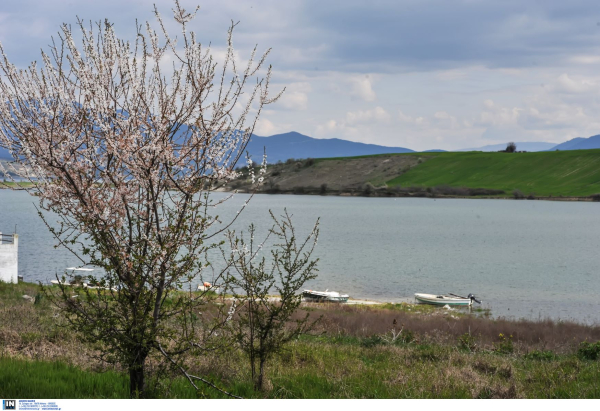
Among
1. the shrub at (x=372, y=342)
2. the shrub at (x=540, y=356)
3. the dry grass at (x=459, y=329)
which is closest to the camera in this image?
the shrub at (x=540, y=356)

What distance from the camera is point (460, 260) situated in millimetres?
64625

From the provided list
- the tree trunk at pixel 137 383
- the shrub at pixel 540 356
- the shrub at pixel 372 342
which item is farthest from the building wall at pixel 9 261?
the tree trunk at pixel 137 383

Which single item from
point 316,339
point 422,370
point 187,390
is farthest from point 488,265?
point 187,390

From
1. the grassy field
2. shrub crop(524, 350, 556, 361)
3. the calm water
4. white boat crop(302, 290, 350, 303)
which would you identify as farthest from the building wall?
shrub crop(524, 350, 556, 361)

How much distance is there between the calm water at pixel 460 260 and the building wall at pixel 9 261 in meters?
9.11

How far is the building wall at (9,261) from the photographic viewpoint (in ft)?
113

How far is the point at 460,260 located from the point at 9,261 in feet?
153

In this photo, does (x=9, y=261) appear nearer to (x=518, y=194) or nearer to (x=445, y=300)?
(x=445, y=300)

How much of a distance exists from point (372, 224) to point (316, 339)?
88.8m

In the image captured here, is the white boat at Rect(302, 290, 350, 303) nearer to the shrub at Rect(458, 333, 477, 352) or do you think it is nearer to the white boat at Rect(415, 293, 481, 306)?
the white boat at Rect(415, 293, 481, 306)

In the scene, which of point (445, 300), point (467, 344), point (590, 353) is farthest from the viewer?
point (445, 300)

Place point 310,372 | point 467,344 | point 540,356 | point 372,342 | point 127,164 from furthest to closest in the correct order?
1. point 467,344
2. point 372,342
3. point 540,356
4. point 310,372
5. point 127,164

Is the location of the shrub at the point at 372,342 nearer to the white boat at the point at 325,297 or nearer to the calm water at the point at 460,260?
the white boat at the point at 325,297

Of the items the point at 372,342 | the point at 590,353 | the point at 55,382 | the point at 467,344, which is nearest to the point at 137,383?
the point at 55,382
